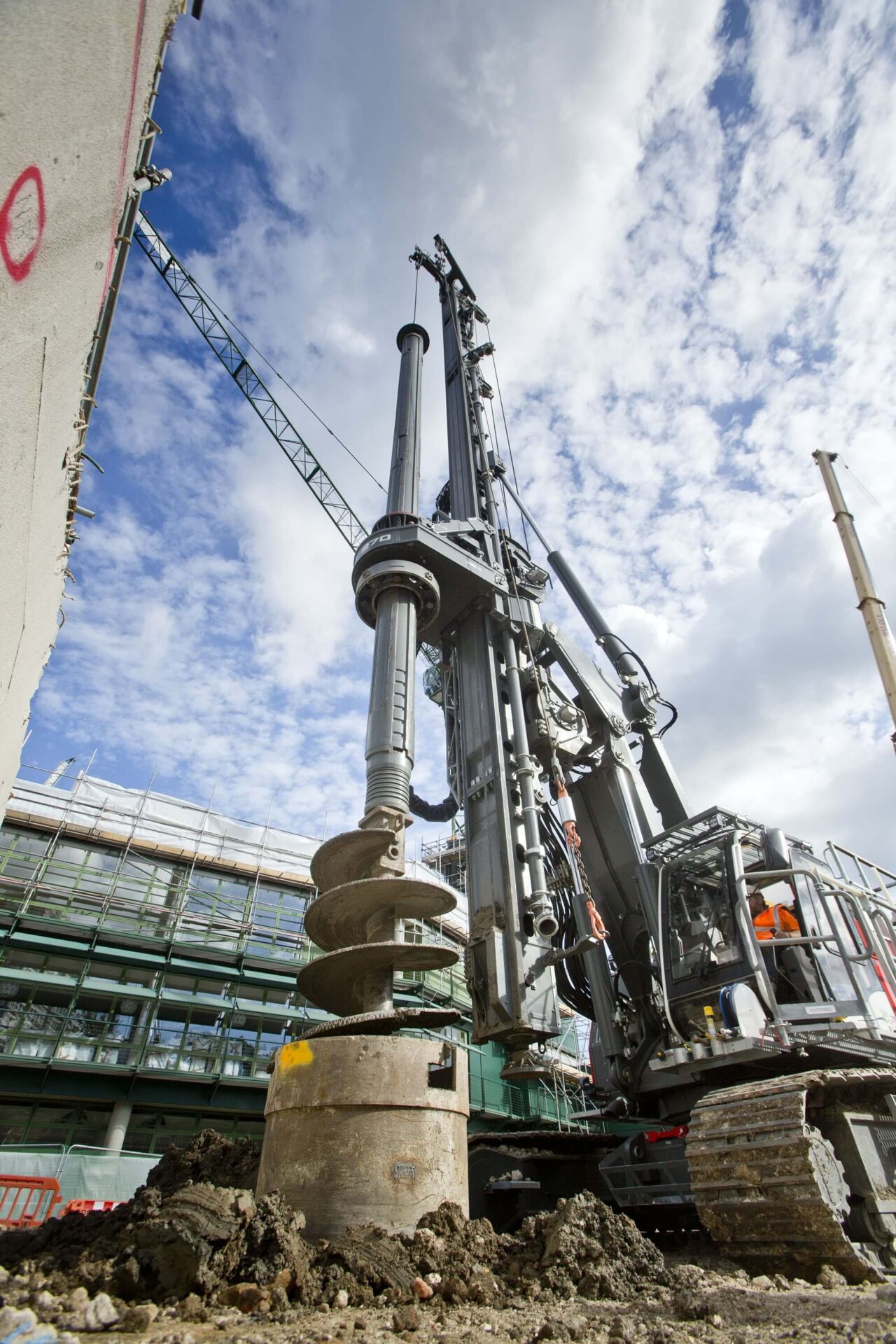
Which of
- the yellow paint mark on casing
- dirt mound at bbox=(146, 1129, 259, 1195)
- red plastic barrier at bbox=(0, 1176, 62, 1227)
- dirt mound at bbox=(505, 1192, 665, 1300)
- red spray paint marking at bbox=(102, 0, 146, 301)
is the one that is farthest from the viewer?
red plastic barrier at bbox=(0, 1176, 62, 1227)

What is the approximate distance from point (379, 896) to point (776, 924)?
13.9 feet

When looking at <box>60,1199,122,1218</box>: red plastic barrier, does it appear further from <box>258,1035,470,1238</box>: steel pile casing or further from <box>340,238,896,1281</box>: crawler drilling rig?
<box>258,1035,470,1238</box>: steel pile casing

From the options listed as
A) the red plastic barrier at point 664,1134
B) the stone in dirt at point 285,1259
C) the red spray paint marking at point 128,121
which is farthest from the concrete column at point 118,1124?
the red spray paint marking at point 128,121

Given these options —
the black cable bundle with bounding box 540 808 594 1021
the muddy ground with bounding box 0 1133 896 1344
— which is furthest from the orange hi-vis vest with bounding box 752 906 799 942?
the muddy ground with bounding box 0 1133 896 1344

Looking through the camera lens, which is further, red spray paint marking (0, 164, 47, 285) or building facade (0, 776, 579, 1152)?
building facade (0, 776, 579, 1152)

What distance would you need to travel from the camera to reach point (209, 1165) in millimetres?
5117

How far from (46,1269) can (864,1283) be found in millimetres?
4360

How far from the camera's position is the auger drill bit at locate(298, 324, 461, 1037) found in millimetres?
5191

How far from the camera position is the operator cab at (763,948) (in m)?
5.88

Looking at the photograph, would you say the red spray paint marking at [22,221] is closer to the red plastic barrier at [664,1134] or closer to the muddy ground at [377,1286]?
the muddy ground at [377,1286]

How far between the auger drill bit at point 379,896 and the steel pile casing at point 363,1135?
0.43 metres

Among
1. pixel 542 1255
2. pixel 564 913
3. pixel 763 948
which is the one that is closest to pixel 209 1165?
pixel 542 1255

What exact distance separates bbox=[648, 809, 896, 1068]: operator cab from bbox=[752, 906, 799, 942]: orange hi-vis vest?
11 mm

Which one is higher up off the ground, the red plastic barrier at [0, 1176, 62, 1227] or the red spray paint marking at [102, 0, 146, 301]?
the red spray paint marking at [102, 0, 146, 301]
